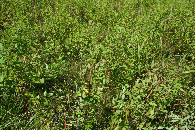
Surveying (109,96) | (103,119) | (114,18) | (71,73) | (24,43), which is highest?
(114,18)

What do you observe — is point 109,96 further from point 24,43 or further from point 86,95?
point 24,43

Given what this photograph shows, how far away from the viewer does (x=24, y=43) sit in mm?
2689

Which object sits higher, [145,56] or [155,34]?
[155,34]

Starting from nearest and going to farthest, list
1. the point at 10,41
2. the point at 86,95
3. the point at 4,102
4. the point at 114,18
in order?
1. the point at 86,95
2. the point at 4,102
3. the point at 10,41
4. the point at 114,18

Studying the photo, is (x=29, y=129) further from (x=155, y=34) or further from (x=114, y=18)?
(x=114, y=18)

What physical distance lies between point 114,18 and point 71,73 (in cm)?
251

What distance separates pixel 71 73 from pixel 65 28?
1191 mm

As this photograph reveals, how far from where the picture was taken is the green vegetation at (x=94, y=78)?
2047 millimetres

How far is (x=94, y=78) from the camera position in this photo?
2.09 m

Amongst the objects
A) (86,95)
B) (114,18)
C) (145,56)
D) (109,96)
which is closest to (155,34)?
(145,56)

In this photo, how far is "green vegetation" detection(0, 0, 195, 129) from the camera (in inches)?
80.6

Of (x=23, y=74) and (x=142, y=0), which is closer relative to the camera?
(x=23, y=74)

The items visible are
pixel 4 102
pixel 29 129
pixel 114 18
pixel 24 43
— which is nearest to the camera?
pixel 29 129

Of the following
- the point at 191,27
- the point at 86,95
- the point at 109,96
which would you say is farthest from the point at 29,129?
the point at 191,27
